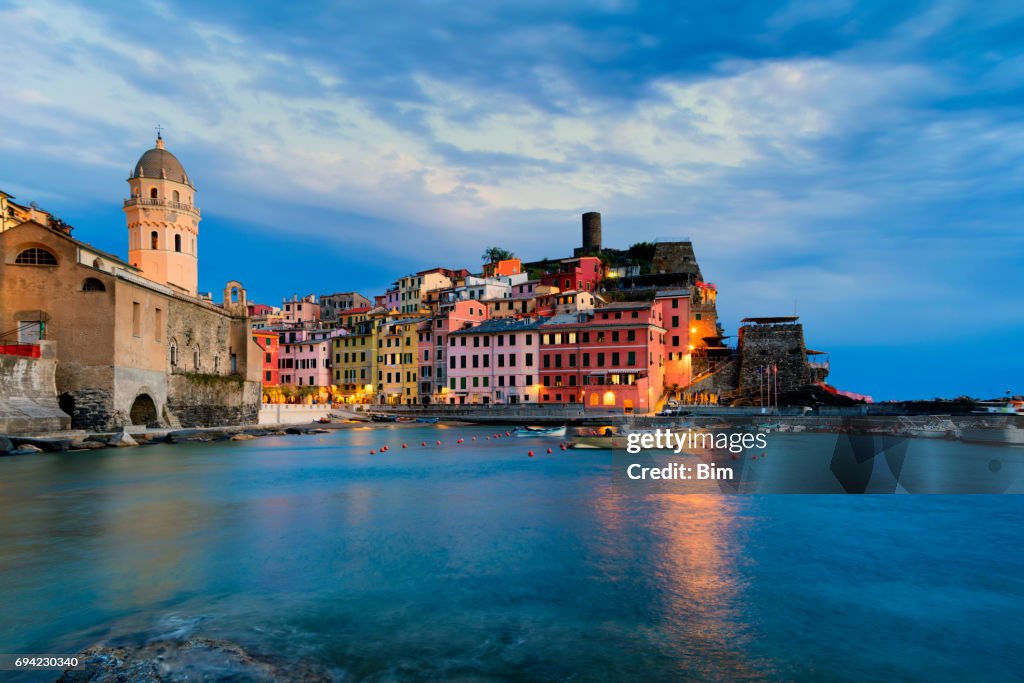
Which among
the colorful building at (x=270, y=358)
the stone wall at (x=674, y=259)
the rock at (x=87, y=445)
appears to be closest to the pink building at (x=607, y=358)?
the stone wall at (x=674, y=259)

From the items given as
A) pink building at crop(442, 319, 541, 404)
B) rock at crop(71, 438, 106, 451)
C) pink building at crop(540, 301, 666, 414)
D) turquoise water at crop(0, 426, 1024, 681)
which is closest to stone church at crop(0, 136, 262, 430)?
rock at crop(71, 438, 106, 451)

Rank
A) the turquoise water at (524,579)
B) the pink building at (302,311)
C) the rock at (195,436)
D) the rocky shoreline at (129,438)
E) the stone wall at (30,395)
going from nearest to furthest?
1. the turquoise water at (524,579)
2. the rocky shoreline at (129,438)
3. the stone wall at (30,395)
4. the rock at (195,436)
5. the pink building at (302,311)

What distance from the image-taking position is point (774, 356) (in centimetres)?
6706

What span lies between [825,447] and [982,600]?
31808 mm

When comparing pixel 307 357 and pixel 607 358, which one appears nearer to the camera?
pixel 607 358

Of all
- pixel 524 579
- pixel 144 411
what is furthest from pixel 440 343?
pixel 524 579

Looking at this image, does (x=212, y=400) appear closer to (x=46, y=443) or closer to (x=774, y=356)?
(x=46, y=443)

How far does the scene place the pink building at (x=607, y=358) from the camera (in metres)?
61.8

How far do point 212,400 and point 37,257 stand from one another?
55.6ft

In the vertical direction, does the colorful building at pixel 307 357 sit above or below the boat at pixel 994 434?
above

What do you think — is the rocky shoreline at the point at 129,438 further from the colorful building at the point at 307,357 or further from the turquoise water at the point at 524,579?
the colorful building at the point at 307,357

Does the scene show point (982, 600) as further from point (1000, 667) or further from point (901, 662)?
point (901, 662)

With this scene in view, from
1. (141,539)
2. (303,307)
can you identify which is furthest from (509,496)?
(303,307)

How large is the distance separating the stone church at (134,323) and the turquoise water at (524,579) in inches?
542
